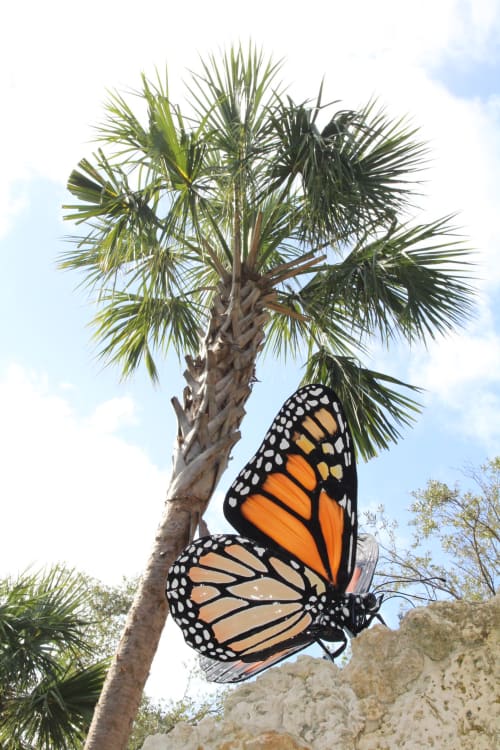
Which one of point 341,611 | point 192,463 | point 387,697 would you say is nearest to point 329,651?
point 341,611

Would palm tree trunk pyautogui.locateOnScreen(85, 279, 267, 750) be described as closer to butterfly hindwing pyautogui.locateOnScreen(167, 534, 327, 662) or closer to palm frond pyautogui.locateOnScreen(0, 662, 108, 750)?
butterfly hindwing pyautogui.locateOnScreen(167, 534, 327, 662)

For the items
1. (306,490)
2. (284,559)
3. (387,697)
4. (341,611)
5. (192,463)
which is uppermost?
(192,463)

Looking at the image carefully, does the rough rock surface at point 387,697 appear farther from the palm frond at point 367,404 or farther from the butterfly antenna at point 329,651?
the palm frond at point 367,404

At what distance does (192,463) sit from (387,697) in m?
2.71

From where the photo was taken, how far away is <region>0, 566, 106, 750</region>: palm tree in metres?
4.83

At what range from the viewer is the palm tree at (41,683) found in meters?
4.83

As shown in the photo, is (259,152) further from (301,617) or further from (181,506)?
(301,617)

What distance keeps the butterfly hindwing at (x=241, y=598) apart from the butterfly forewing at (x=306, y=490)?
0.08m

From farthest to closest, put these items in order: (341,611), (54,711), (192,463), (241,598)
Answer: (54,711), (192,463), (241,598), (341,611)

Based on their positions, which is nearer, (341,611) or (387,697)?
(387,697)

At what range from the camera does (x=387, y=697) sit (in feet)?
5.65

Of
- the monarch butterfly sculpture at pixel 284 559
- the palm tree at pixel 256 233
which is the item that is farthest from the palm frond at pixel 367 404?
the monarch butterfly sculpture at pixel 284 559

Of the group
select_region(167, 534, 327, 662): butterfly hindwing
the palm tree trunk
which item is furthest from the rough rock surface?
the palm tree trunk

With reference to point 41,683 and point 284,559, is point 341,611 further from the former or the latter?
point 41,683
